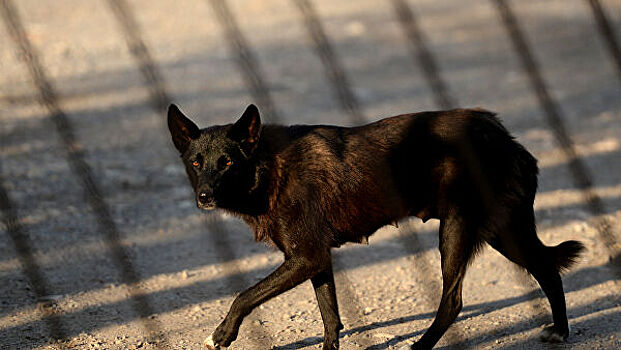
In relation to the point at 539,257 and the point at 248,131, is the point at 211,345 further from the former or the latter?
the point at 539,257

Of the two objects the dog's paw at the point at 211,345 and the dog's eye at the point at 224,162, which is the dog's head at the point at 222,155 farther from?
the dog's paw at the point at 211,345

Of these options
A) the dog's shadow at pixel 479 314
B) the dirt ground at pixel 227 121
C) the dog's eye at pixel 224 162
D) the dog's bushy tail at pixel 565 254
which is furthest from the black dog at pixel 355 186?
the dirt ground at pixel 227 121

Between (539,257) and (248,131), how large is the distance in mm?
1900

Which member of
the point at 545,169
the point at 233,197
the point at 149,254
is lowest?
the point at 545,169

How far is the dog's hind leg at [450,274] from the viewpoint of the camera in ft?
16.5

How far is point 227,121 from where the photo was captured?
10773 millimetres

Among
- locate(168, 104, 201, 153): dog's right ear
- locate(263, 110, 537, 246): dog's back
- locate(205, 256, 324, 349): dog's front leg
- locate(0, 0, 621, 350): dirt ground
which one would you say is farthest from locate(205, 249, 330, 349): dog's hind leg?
locate(168, 104, 201, 153): dog's right ear

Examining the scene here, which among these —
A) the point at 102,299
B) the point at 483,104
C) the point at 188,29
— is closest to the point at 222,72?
the point at 188,29

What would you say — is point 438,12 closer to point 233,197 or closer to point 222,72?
point 222,72

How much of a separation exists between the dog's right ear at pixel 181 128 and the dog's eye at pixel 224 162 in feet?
0.75

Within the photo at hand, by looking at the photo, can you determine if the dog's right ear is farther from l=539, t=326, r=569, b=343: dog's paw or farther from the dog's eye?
l=539, t=326, r=569, b=343: dog's paw

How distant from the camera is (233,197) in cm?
482

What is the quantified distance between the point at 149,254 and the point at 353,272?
165cm

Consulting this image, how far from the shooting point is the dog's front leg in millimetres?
4805
